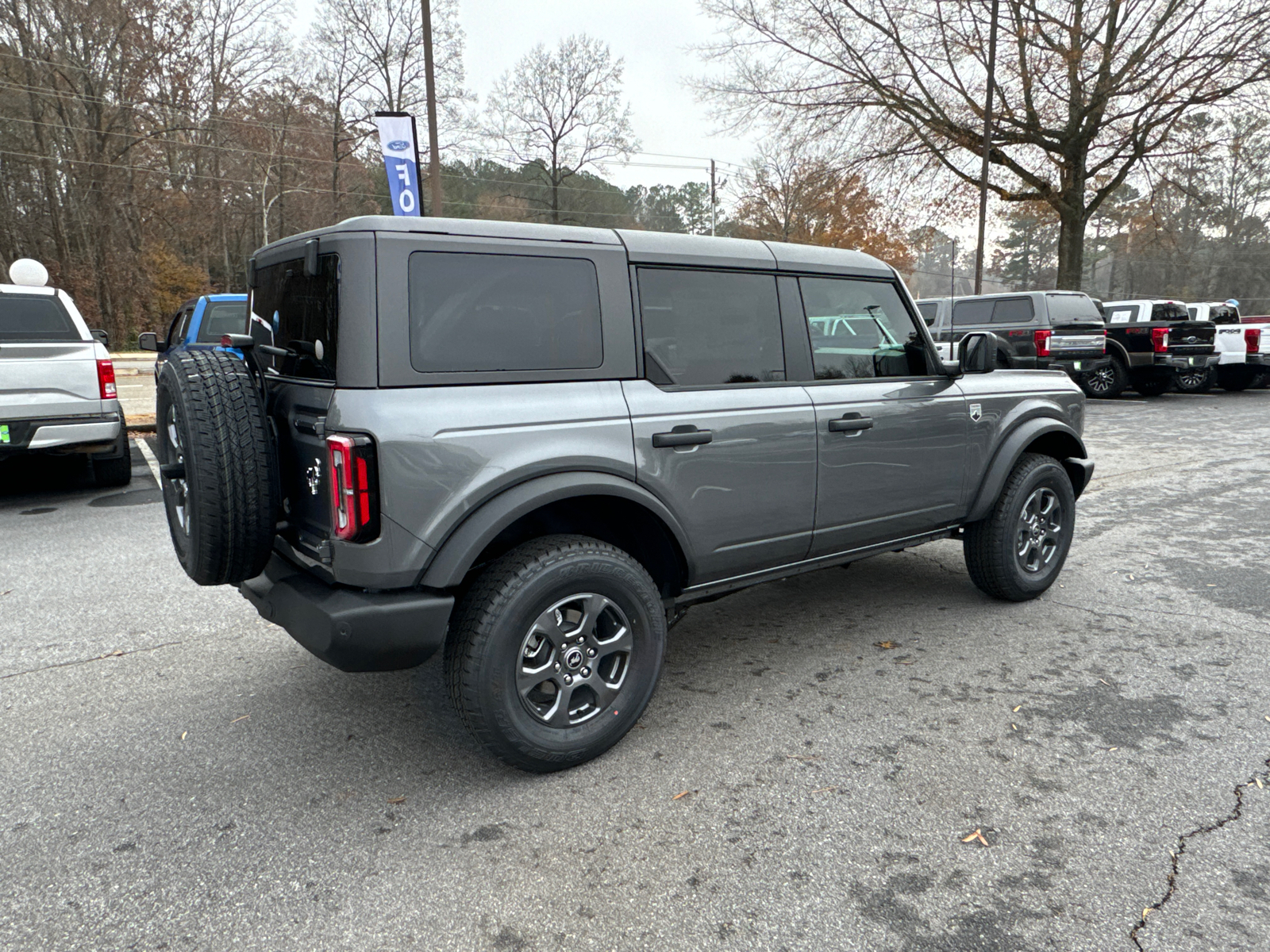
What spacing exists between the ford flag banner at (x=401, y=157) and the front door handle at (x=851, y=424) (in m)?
10.0

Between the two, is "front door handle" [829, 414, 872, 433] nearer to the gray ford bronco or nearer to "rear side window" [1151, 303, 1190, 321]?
the gray ford bronco

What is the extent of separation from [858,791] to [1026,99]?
2386cm

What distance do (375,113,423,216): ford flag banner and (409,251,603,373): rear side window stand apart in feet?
32.9

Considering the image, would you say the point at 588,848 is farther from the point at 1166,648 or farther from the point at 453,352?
the point at 1166,648

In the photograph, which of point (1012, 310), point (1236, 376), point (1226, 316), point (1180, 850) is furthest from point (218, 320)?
point (1226, 316)

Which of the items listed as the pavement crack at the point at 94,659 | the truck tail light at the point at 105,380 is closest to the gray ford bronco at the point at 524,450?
the pavement crack at the point at 94,659

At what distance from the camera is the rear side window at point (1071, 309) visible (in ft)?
49.7

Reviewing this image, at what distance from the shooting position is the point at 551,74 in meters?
37.1

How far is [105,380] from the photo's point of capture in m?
6.89

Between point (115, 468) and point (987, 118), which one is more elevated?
point (987, 118)

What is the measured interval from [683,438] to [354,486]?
117cm

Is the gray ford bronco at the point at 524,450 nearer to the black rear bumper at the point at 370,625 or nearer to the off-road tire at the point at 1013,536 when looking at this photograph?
the black rear bumper at the point at 370,625

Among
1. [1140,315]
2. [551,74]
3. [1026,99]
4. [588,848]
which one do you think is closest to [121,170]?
[551,74]

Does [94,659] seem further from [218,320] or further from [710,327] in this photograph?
[218,320]
